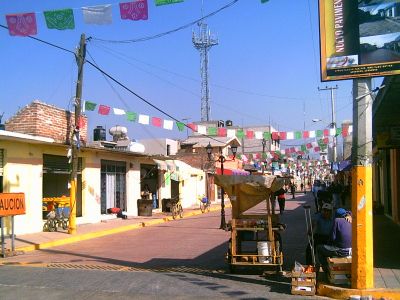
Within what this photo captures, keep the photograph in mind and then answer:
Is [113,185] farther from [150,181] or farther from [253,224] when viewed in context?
[253,224]

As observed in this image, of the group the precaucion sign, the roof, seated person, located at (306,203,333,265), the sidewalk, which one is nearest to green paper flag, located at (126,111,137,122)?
the sidewalk

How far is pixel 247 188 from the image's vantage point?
1116cm

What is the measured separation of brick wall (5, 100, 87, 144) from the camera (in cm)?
1902

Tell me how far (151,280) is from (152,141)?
38684mm

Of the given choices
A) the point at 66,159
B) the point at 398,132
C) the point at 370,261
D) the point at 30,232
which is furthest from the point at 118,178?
the point at 370,261

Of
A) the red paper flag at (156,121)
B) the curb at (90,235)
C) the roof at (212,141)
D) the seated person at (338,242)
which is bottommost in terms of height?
the curb at (90,235)

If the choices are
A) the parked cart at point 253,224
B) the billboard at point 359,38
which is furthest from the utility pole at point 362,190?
the parked cart at point 253,224

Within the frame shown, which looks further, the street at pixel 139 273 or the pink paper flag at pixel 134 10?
the pink paper flag at pixel 134 10

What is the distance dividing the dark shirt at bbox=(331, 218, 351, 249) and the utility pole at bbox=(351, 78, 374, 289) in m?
0.60

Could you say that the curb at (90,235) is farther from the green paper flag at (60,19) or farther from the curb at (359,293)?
the curb at (359,293)

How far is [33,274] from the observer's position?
35.0 feet

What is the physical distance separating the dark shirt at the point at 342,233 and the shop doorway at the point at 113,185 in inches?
662

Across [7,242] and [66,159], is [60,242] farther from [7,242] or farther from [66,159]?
[66,159]

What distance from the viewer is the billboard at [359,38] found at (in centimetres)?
852
